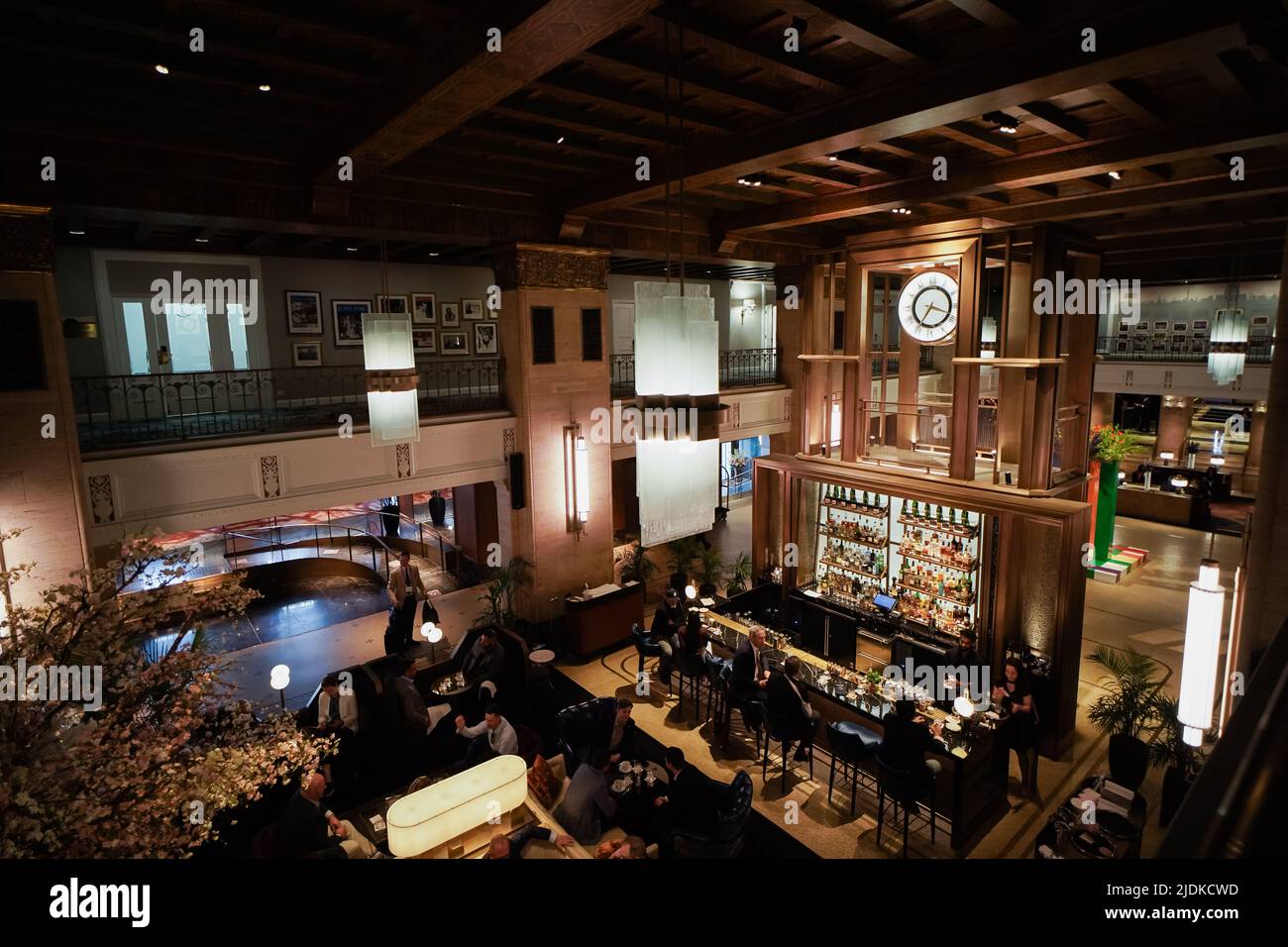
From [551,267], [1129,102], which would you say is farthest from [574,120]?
[1129,102]

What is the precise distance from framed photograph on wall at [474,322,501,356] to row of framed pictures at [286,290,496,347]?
18 centimetres

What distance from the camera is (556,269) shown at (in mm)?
10289

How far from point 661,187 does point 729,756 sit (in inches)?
256

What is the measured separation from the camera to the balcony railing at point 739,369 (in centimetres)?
1363

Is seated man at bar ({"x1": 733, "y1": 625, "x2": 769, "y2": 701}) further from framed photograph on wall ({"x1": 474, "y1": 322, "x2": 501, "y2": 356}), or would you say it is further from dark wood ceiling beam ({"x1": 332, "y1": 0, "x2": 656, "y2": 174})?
framed photograph on wall ({"x1": 474, "y1": 322, "x2": 501, "y2": 356})

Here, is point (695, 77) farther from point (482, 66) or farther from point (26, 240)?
point (26, 240)

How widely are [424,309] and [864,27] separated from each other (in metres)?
10.5

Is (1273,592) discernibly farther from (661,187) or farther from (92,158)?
(92,158)

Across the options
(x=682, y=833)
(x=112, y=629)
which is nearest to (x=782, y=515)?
(x=682, y=833)

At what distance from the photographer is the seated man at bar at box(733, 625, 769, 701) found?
26.1 feet

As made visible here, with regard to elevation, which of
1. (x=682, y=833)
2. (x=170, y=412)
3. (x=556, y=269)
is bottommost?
(x=682, y=833)

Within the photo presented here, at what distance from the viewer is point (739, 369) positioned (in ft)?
46.3

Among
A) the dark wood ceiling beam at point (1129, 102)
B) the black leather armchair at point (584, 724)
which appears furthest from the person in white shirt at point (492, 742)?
the dark wood ceiling beam at point (1129, 102)

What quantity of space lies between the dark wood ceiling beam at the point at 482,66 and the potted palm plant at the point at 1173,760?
24.6 ft
